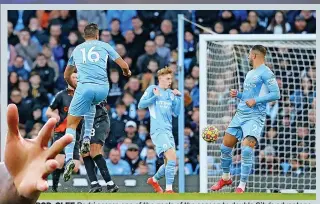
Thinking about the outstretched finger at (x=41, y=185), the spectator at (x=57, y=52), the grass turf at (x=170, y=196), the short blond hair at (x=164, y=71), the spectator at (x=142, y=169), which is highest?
the spectator at (x=57, y=52)

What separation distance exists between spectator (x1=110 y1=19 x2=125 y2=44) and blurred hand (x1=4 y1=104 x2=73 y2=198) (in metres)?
7.04

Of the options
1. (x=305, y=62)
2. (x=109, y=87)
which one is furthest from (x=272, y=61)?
(x=109, y=87)

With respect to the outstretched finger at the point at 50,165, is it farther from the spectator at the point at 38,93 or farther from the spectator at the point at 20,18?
the spectator at the point at 38,93

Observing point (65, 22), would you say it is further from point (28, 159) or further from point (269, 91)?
point (28, 159)

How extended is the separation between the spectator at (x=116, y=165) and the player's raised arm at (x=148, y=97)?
0.76m

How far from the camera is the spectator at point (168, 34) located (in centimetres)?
954

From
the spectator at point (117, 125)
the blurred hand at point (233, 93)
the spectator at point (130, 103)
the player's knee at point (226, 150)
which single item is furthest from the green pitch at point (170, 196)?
the spectator at point (130, 103)

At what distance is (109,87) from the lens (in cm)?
830

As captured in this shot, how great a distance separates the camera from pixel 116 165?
8.91 m

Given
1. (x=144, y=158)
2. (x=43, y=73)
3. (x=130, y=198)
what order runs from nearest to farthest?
(x=130, y=198), (x=144, y=158), (x=43, y=73)

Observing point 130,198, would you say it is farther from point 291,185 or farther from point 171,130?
point 291,185

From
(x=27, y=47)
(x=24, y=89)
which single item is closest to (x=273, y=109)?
(x=24, y=89)

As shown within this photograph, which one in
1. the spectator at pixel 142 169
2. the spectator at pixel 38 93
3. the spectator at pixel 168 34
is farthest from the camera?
the spectator at pixel 168 34

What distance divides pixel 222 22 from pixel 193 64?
0.62 m
